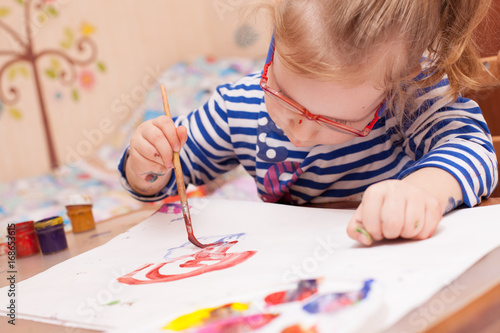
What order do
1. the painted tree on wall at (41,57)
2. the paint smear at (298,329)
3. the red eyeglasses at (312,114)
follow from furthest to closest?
the painted tree on wall at (41,57) → the red eyeglasses at (312,114) → the paint smear at (298,329)

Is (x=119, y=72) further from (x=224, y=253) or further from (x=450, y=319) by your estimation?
A: (x=450, y=319)

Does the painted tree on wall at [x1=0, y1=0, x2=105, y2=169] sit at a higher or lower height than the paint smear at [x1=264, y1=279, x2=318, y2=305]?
higher

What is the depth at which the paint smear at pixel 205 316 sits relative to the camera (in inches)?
14.1

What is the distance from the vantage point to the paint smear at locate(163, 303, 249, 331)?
0.36 m

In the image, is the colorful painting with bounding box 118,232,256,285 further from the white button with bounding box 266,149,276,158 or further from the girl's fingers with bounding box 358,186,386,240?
the white button with bounding box 266,149,276,158

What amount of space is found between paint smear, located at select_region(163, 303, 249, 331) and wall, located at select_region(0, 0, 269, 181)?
160 cm

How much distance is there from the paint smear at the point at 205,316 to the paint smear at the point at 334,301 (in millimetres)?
52

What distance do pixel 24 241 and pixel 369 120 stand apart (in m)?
0.51

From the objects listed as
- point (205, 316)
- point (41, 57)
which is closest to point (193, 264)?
point (205, 316)

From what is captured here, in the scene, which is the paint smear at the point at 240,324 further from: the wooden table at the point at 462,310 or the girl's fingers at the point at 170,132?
the girl's fingers at the point at 170,132

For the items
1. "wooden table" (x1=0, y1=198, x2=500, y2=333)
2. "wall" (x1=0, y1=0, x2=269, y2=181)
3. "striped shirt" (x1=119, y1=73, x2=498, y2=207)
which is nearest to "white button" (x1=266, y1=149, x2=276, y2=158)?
"striped shirt" (x1=119, y1=73, x2=498, y2=207)

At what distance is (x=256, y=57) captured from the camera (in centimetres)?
221

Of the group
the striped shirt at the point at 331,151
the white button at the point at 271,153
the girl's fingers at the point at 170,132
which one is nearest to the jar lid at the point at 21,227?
the striped shirt at the point at 331,151

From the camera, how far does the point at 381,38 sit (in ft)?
1.86
